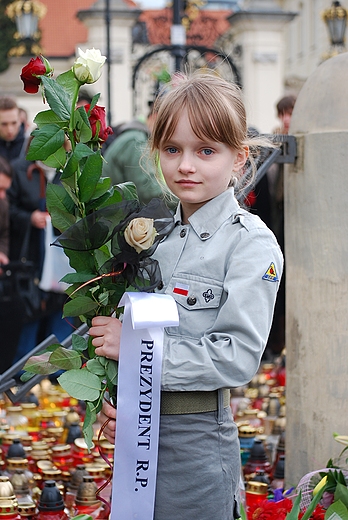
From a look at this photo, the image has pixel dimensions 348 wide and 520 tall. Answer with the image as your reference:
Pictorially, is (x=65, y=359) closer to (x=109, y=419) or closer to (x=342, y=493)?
(x=109, y=419)

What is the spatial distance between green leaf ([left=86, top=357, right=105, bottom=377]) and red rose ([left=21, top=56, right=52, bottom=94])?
67cm

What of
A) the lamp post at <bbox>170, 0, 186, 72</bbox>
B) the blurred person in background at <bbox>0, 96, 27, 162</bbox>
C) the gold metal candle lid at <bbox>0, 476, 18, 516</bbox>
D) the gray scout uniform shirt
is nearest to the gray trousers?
the gray scout uniform shirt

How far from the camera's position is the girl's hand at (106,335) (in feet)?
8.07

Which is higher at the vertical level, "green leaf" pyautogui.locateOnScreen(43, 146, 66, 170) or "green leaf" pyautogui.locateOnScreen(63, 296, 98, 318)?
"green leaf" pyautogui.locateOnScreen(43, 146, 66, 170)

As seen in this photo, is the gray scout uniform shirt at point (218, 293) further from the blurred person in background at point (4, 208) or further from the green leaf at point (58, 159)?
the blurred person in background at point (4, 208)

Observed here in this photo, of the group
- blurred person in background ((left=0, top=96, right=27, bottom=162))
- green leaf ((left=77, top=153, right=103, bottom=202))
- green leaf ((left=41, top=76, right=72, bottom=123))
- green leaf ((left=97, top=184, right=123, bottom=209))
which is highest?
blurred person in background ((left=0, top=96, right=27, bottom=162))

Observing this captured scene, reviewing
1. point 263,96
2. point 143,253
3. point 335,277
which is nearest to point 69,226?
point 143,253

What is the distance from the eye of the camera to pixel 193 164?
2494 millimetres

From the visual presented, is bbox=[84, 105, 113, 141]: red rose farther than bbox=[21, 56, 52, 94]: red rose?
Yes

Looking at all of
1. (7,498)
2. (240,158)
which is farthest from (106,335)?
(7,498)

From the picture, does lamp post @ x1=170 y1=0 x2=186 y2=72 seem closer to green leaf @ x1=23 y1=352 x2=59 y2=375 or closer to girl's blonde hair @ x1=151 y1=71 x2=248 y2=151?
girl's blonde hair @ x1=151 y1=71 x2=248 y2=151

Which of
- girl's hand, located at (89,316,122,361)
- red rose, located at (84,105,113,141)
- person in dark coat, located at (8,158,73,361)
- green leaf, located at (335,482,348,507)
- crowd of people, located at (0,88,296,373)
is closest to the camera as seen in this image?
girl's hand, located at (89,316,122,361)

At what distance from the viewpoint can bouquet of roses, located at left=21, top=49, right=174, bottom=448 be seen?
2.45 metres

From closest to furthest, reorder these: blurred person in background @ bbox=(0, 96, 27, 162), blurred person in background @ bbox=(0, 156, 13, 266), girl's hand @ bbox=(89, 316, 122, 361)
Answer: girl's hand @ bbox=(89, 316, 122, 361) → blurred person in background @ bbox=(0, 156, 13, 266) → blurred person in background @ bbox=(0, 96, 27, 162)
